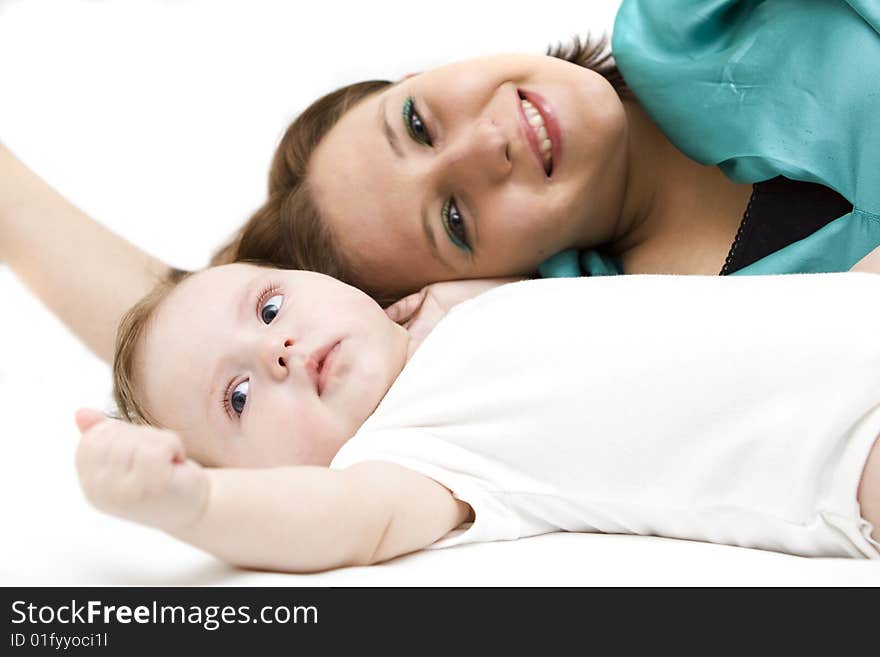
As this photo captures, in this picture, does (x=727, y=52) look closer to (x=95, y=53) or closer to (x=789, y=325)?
(x=789, y=325)

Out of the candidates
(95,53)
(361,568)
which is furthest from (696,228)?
(95,53)

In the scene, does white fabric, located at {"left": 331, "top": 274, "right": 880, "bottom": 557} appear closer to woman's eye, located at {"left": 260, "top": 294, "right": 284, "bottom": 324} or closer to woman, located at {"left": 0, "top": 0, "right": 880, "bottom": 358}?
woman's eye, located at {"left": 260, "top": 294, "right": 284, "bottom": 324}

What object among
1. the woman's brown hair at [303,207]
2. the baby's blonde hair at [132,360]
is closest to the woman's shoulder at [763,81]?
the woman's brown hair at [303,207]

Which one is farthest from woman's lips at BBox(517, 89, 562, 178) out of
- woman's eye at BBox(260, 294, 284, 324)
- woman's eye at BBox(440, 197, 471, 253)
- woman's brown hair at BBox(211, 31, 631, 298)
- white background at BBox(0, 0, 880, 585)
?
white background at BBox(0, 0, 880, 585)

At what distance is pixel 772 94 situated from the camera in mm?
1306

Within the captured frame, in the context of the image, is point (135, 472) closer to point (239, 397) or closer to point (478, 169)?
point (239, 397)

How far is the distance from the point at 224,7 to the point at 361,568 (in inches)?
60.2

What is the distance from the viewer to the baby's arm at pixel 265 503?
0.72 m

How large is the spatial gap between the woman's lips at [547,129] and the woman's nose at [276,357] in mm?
406

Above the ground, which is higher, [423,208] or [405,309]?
[423,208]

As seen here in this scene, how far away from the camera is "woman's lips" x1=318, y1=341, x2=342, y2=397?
1.08 meters

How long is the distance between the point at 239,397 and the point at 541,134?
0.48 metres

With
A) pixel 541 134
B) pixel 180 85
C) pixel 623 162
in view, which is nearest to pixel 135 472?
pixel 541 134

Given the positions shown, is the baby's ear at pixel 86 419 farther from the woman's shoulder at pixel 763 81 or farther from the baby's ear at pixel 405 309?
the woman's shoulder at pixel 763 81
